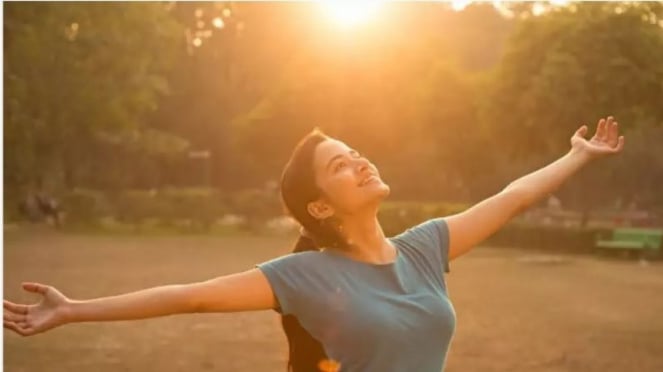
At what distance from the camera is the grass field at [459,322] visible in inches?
192

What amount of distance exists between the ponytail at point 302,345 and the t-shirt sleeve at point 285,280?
1.4 inches

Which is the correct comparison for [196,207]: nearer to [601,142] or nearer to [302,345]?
[601,142]

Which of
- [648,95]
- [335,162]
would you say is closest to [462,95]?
[648,95]

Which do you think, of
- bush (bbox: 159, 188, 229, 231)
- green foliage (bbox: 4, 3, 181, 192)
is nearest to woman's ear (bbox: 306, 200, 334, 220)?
green foliage (bbox: 4, 3, 181, 192)

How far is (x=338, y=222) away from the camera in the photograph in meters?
1.45

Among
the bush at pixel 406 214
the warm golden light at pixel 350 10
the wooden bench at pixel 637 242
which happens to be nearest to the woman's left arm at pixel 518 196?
the wooden bench at pixel 637 242

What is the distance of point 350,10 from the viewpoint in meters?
18.0

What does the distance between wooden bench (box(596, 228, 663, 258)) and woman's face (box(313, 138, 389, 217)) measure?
9.98 m

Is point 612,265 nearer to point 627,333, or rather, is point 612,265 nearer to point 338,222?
point 627,333

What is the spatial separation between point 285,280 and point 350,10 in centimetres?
1682

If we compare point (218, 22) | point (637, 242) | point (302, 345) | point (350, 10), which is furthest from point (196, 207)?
point (302, 345)

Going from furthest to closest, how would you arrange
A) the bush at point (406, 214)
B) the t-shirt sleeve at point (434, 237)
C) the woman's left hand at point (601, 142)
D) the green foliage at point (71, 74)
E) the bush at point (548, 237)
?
the green foliage at point (71, 74), the bush at point (406, 214), the bush at point (548, 237), the woman's left hand at point (601, 142), the t-shirt sleeve at point (434, 237)

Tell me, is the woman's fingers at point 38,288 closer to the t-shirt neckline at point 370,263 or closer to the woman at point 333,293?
the woman at point 333,293

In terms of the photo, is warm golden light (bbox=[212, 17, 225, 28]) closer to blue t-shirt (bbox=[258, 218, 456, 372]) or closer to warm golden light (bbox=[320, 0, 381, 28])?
warm golden light (bbox=[320, 0, 381, 28])
